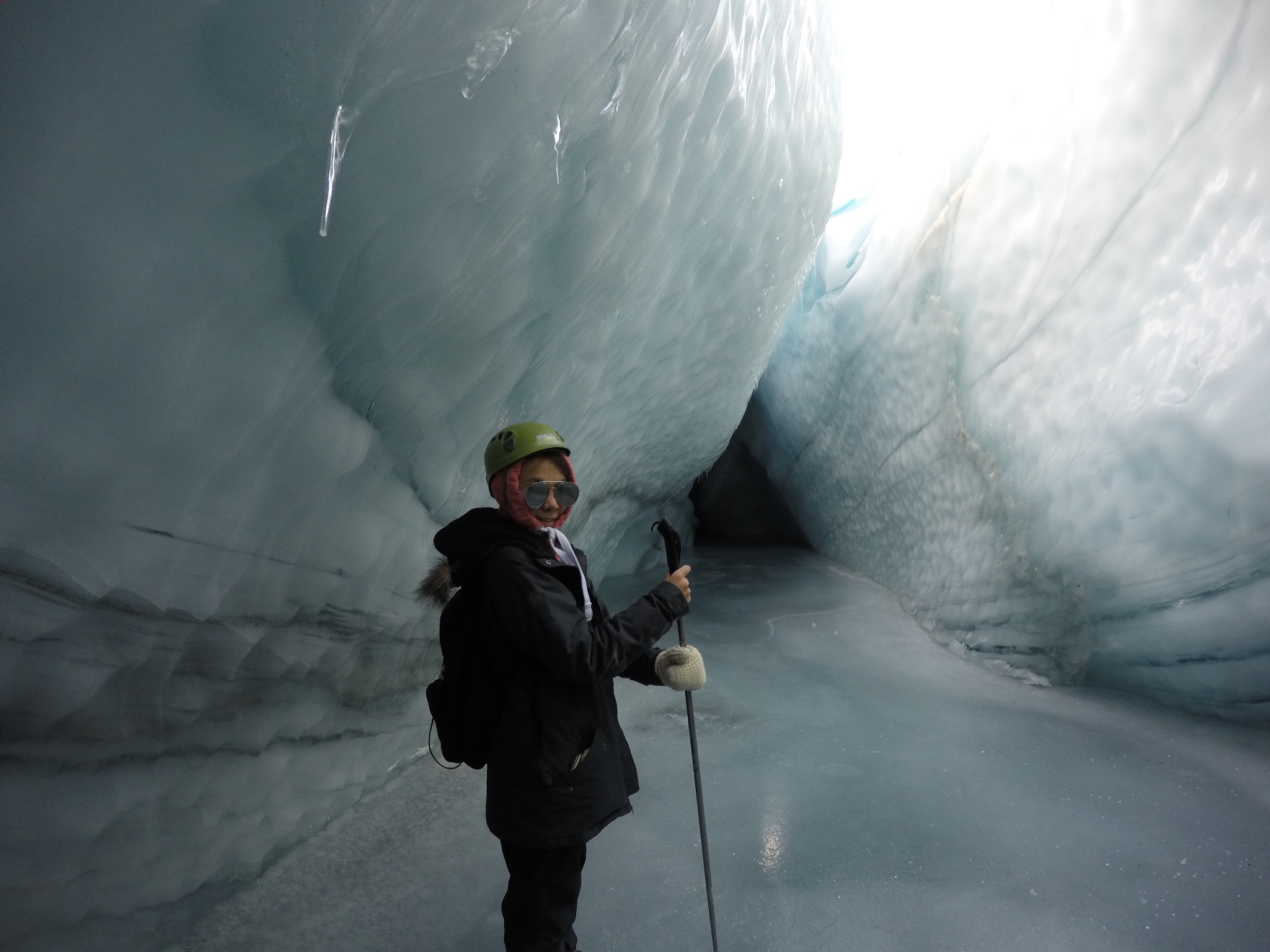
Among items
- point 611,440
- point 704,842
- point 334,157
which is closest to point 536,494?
point 334,157

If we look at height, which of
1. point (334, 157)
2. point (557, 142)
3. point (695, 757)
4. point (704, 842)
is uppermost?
point (557, 142)

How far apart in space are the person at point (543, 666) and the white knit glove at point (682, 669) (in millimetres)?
110

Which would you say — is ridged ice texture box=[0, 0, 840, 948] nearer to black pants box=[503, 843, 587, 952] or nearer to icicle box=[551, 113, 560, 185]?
icicle box=[551, 113, 560, 185]

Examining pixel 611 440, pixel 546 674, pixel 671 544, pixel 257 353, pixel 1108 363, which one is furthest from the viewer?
pixel 611 440

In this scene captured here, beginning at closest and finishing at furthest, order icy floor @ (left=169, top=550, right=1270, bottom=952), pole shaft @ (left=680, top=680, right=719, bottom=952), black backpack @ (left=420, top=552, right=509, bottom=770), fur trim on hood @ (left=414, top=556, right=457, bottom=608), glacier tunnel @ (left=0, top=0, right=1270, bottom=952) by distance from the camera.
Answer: glacier tunnel @ (left=0, top=0, right=1270, bottom=952) → black backpack @ (left=420, top=552, right=509, bottom=770) → fur trim on hood @ (left=414, top=556, right=457, bottom=608) → pole shaft @ (left=680, top=680, right=719, bottom=952) → icy floor @ (left=169, top=550, right=1270, bottom=952)

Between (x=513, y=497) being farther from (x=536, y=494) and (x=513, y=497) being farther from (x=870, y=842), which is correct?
(x=870, y=842)

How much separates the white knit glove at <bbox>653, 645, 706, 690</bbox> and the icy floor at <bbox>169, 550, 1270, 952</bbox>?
2.13 feet

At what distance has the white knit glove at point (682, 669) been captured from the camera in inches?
56.3

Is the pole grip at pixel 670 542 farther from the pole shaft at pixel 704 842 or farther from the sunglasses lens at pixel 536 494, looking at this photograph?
the sunglasses lens at pixel 536 494

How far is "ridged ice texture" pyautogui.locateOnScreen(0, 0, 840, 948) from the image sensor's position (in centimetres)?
108

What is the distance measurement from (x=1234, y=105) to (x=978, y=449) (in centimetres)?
151

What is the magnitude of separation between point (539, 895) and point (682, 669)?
0.45 meters

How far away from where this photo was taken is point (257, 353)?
54.5 inches

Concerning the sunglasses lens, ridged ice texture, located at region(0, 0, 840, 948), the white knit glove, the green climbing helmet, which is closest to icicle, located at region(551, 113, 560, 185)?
ridged ice texture, located at region(0, 0, 840, 948)
